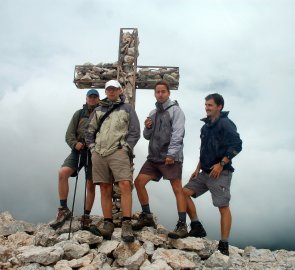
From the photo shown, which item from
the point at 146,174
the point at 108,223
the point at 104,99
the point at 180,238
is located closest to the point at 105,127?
the point at 104,99

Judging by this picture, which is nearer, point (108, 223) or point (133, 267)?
point (133, 267)

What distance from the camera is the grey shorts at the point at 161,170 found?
7.16 metres

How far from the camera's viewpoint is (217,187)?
6.98 meters

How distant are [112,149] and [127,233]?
1.46 metres

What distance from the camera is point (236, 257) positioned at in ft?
22.6

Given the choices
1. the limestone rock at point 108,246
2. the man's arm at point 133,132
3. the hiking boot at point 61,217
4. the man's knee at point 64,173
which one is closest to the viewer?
the limestone rock at point 108,246

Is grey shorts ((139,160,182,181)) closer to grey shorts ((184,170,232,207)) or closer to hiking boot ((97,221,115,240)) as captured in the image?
grey shorts ((184,170,232,207))

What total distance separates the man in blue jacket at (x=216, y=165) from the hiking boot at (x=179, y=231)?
9.8 inches

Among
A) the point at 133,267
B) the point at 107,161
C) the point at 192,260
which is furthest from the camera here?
the point at 107,161

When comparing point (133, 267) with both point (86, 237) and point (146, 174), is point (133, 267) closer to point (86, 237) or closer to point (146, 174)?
point (86, 237)

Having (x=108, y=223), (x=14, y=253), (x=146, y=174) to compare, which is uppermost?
(x=146, y=174)

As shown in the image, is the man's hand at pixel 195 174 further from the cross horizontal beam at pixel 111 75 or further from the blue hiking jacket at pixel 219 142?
the cross horizontal beam at pixel 111 75

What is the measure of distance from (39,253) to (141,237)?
1814mm

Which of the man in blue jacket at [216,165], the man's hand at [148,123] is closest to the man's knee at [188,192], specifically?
the man in blue jacket at [216,165]
